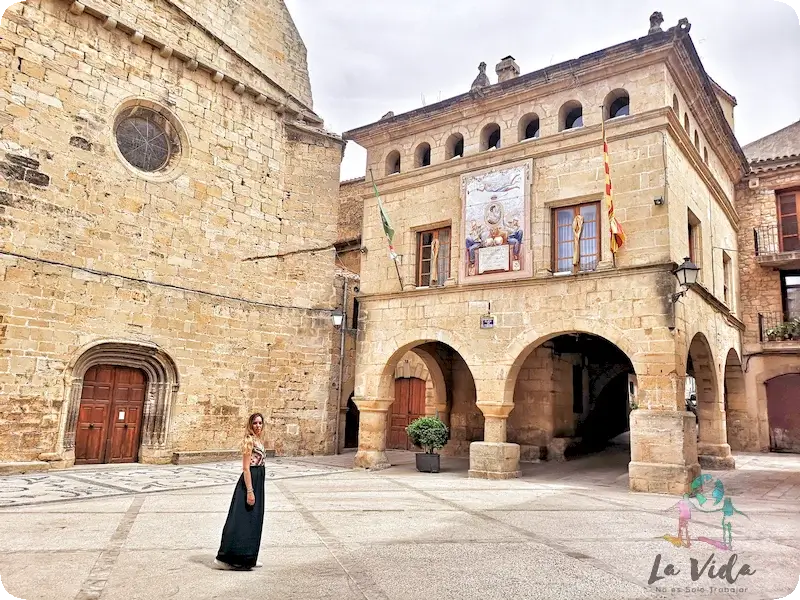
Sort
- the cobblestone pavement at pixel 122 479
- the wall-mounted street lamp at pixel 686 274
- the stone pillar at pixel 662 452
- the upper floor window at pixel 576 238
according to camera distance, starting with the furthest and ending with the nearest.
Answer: the upper floor window at pixel 576 238
the stone pillar at pixel 662 452
the wall-mounted street lamp at pixel 686 274
the cobblestone pavement at pixel 122 479

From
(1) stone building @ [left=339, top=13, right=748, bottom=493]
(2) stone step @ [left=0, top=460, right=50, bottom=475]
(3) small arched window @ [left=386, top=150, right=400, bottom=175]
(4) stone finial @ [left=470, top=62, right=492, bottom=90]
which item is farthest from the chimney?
(2) stone step @ [left=0, top=460, right=50, bottom=475]

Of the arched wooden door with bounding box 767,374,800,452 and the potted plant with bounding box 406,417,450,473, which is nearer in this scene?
the potted plant with bounding box 406,417,450,473

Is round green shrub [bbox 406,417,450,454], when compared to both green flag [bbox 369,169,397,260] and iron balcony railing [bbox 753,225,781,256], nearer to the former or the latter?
green flag [bbox 369,169,397,260]

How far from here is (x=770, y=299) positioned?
1602 centimetres

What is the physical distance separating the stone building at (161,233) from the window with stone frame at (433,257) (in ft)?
11.8

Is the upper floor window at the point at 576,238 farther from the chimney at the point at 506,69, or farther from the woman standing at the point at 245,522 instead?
the woman standing at the point at 245,522

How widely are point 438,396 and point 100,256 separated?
8.18 meters

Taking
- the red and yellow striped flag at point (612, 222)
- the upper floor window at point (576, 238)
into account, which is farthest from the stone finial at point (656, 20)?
the upper floor window at point (576, 238)

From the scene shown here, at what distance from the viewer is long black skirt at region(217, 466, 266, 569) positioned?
4.50 m

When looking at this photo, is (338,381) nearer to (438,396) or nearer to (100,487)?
(438,396)

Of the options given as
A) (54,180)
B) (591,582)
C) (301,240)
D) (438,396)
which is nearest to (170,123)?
(54,180)

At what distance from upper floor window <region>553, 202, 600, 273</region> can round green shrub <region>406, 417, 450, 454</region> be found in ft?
12.5

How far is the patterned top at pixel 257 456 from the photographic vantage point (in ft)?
15.3

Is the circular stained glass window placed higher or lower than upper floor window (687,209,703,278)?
higher
